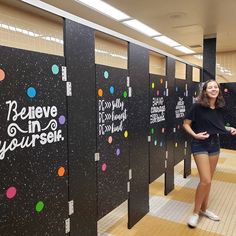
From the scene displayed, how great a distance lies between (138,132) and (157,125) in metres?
0.55

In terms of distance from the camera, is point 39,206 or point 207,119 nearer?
point 39,206

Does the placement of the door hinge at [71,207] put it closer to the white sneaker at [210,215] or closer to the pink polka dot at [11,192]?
the pink polka dot at [11,192]

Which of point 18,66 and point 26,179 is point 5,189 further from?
point 18,66

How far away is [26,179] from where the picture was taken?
4.86ft

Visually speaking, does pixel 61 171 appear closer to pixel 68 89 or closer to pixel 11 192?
pixel 11 192

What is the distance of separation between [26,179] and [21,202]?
13cm

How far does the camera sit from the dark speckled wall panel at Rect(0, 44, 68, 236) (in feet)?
4.47

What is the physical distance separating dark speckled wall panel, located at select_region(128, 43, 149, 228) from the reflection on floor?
0.49 ft

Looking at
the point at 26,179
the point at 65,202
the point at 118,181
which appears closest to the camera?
the point at 26,179

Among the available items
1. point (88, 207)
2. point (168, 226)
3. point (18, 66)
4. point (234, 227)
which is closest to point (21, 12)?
point (18, 66)

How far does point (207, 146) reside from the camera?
264 cm

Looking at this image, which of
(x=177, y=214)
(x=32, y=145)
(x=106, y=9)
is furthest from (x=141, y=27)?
(x=32, y=145)

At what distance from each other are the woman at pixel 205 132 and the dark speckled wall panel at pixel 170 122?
2.73ft

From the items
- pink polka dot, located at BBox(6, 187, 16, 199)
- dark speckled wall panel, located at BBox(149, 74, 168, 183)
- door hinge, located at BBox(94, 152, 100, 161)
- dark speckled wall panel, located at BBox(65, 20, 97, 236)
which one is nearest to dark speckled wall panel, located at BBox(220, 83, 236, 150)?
dark speckled wall panel, located at BBox(149, 74, 168, 183)
